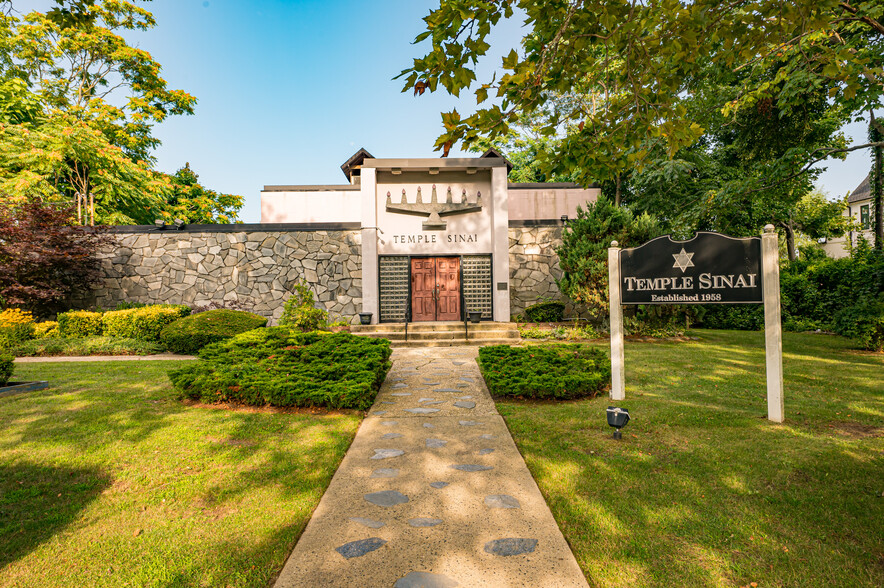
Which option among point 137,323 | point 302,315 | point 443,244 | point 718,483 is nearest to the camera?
point 718,483

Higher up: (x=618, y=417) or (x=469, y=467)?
(x=618, y=417)

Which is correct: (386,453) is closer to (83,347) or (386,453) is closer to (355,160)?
(83,347)

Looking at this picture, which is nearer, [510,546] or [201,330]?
[510,546]

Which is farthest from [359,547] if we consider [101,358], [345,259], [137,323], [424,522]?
[345,259]

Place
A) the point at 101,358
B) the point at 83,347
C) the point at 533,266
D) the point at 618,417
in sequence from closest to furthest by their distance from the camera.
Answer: the point at 618,417, the point at 101,358, the point at 83,347, the point at 533,266

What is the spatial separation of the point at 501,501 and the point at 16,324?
531 inches

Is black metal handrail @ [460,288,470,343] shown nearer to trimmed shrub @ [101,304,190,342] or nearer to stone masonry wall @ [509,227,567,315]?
stone masonry wall @ [509,227,567,315]

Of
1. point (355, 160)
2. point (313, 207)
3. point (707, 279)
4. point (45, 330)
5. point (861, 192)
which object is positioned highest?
point (861, 192)

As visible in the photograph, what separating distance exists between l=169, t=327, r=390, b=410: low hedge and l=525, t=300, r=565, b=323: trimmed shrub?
7355 millimetres

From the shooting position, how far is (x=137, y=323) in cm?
1078

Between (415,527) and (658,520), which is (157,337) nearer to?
(415,527)

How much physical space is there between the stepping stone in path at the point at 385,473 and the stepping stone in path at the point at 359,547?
912mm

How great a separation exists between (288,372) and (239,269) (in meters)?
9.26

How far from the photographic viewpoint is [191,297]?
44.5 ft
